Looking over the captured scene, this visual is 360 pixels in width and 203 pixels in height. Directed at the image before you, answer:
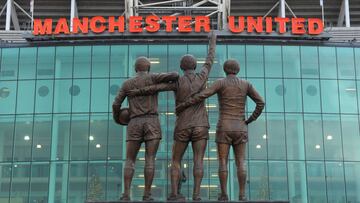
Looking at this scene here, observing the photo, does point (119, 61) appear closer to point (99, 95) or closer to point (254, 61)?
point (99, 95)

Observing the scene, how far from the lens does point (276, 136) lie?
4025cm

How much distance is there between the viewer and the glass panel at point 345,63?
41625mm

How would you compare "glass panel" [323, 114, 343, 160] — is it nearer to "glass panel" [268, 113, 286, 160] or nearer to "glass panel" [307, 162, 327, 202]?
"glass panel" [307, 162, 327, 202]

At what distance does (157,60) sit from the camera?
135 feet

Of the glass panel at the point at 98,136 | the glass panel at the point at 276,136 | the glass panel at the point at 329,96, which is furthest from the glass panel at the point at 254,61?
the glass panel at the point at 98,136

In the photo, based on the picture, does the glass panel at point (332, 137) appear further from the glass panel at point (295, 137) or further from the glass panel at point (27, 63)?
the glass panel at point (27, 63)

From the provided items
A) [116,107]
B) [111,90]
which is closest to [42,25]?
[111,90]

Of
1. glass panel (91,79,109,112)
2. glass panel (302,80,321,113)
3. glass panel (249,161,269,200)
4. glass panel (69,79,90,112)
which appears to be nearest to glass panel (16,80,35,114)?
glass panel (69,79,90,112)

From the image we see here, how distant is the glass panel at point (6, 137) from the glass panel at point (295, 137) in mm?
16419

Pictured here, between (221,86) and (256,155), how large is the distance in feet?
79.5

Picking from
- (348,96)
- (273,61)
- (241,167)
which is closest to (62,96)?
(273,61)

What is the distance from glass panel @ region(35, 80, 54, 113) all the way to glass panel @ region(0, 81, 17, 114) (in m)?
1.45

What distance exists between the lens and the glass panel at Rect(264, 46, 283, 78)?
135ft

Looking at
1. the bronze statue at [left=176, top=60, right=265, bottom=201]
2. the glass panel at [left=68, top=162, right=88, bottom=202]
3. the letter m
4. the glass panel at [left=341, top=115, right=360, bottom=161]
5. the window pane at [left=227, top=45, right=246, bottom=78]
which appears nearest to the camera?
the bronze statue at [left=176, top=60, right=265, bottom=201]
